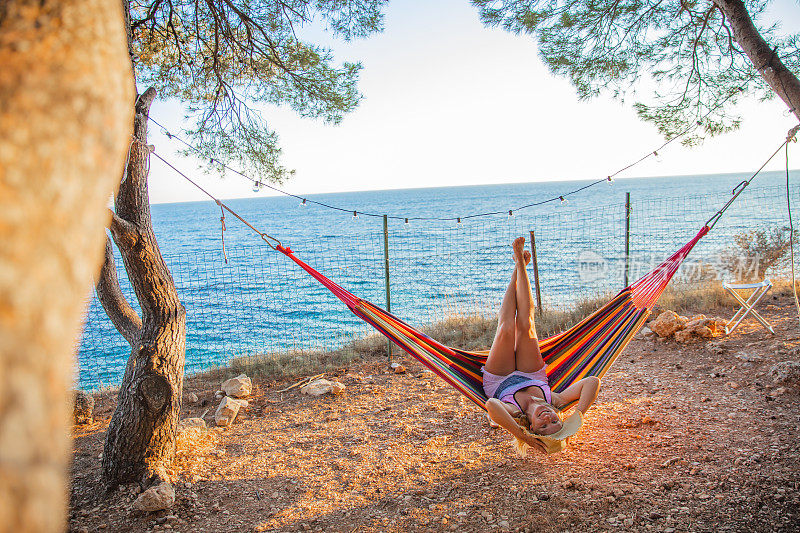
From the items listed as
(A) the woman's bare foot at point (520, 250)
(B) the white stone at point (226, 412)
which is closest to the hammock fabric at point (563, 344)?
(A) the woman's bare foot at point (520, 250)

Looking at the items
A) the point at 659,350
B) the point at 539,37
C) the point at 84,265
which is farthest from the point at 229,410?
the point at 539,37

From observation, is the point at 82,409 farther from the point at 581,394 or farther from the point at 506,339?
the point at 581,394

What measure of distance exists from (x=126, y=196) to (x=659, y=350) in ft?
11.7

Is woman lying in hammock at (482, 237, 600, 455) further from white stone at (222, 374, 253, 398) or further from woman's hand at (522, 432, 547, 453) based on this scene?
white stone at (222, 374, 253, 398)

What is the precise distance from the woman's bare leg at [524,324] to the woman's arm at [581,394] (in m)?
0.20

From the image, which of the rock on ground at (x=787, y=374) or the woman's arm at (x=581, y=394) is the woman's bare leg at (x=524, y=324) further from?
the rock on ground at (x=787, y=374)

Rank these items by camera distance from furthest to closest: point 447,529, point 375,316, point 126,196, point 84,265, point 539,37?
point 539,37, point 375,316, point 126,196, point 447,529, point 84,265

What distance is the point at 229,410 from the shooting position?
2809 millimetres

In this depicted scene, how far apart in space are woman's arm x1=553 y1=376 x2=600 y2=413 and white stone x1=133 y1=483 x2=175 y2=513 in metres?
1.80

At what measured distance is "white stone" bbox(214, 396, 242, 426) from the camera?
2760 mm

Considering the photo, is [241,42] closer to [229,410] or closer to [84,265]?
[229,410]

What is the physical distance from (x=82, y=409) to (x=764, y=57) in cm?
416

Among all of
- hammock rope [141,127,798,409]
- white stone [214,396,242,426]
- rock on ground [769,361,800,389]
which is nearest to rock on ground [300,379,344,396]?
white stone [214,396,242,426]

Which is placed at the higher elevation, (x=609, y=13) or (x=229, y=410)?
(x=609, y=13)
